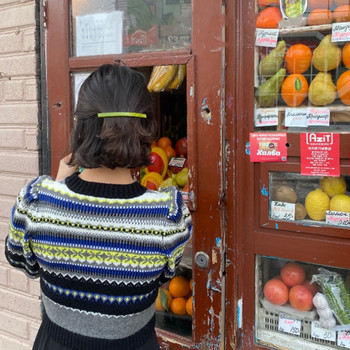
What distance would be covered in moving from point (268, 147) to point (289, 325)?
0.78 meters

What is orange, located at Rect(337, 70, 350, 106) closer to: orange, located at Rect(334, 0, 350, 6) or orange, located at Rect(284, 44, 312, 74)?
orange, located at Rect(284, 44, 312, 74)

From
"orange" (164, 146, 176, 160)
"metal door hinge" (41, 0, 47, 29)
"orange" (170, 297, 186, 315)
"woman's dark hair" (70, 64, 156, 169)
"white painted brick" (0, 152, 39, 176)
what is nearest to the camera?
"woman's dark hair" (70, 64, 156, 169)

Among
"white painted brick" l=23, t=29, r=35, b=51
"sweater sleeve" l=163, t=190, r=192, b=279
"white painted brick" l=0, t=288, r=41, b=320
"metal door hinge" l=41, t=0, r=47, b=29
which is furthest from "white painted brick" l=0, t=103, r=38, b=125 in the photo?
"sweater sleeve" l=163, t=190, r=192, b=279

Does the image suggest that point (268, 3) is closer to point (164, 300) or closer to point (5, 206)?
point (164, 300)

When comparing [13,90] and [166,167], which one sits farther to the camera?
[13,90]

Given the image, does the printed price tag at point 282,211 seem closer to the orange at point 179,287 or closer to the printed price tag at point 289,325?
the printed price tag at point 289,325

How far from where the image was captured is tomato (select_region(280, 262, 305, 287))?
1796 millimetres

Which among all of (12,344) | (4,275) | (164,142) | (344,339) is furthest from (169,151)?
(12,344)

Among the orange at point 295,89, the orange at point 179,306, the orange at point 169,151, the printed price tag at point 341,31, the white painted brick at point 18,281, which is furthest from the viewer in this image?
the white painted brick at point 18,281

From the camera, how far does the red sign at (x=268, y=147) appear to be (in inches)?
69.0

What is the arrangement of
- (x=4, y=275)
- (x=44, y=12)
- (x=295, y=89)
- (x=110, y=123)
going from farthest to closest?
(x=4, y=275)
(x=44, y=12)
(x=295, y=89)
(x=110, y=123)

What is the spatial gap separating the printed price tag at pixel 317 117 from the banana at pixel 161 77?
0.70 metres

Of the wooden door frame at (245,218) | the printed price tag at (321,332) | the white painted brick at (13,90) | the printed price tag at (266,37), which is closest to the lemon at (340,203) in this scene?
the wooden door frame at (245,218)

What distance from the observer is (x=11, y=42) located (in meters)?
2.59
